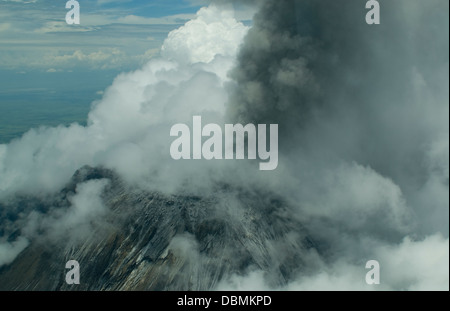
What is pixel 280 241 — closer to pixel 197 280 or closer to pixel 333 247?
pixel 333 247

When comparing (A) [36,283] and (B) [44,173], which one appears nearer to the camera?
(A) [36,283]

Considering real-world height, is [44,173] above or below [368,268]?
above
